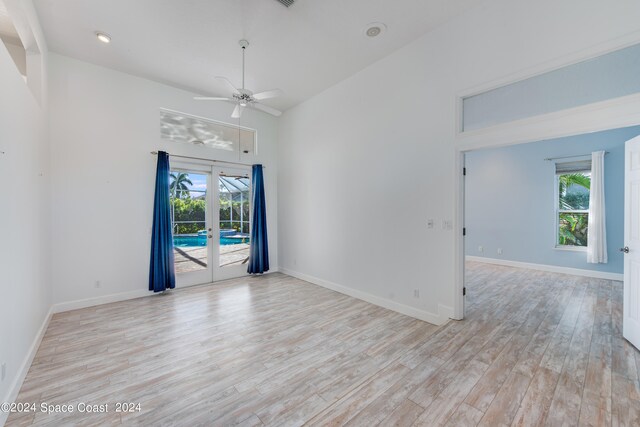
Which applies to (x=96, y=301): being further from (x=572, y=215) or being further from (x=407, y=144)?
(x=572, y=215)

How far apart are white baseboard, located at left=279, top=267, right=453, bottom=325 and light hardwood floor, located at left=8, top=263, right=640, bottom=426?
140 millimetres

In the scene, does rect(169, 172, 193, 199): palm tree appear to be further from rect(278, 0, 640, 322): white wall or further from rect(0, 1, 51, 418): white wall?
rect(278, 0, 640, 322): white wall

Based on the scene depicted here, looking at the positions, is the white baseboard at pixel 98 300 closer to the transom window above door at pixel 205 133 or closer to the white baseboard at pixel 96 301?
the white baseboard at pixel 96 301

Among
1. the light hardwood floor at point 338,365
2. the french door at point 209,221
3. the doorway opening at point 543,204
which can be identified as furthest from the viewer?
the doorway opening at point 543,204

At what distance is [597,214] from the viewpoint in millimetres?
5133

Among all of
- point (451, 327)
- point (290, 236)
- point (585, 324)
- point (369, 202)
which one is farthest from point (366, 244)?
point (585, 324)

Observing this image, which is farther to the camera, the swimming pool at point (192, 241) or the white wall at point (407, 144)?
the swimming pool at point (192, 241)

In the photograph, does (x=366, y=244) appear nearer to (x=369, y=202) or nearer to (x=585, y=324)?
(x=369, y=202)

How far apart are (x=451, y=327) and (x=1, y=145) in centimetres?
430

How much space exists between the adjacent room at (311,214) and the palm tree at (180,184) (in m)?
0.04

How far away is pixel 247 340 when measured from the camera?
2.86 meters

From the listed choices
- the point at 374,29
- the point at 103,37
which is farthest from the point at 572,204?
the point at 103,37

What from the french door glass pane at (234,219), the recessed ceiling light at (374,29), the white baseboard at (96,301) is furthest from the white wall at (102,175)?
the recessed ceiling light at (374,29)

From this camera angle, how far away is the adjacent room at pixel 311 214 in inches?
79.4
